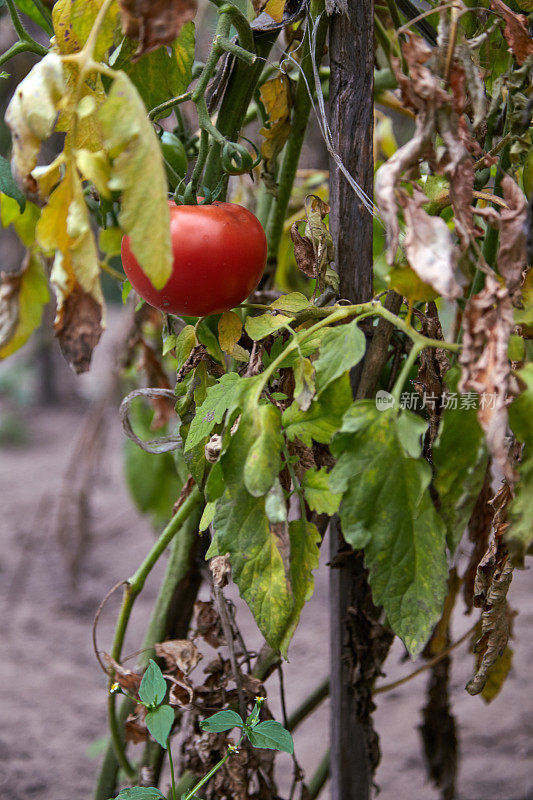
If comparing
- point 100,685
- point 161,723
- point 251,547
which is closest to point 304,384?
point 251,547

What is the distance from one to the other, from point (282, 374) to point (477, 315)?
0.23m

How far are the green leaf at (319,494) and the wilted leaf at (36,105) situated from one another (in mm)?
Answer: 315

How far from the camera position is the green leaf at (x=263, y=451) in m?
0.47

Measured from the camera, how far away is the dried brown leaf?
497 mm

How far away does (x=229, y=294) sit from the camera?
0.59 meters

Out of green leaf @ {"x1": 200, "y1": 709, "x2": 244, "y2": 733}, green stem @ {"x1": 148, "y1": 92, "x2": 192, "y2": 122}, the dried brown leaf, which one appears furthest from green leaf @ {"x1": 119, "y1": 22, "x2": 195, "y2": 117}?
green leaf @ {"x1": 200, "y1": 709, "x2": 244, "y2": 733}

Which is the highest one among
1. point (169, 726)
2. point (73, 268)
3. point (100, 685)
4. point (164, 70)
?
point (164, 70)

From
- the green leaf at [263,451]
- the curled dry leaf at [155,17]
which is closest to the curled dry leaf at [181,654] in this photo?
the green leaf at [263,451]

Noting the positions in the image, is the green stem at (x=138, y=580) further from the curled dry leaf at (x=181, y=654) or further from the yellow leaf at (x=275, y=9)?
→ the yellow leaf at (x=275, y=9)

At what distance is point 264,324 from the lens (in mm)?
605

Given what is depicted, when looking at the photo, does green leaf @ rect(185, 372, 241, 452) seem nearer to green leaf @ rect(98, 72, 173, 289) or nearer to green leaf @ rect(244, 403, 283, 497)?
green leaf @ rect(244, 403, 283, 497)

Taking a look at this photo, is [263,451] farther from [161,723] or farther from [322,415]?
[161,723]

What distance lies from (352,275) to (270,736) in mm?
457

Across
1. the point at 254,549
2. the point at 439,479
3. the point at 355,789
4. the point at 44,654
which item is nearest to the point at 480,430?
the point at 439,479
